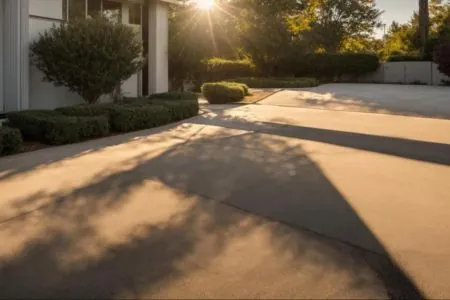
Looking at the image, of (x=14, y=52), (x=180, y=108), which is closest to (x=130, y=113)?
(x=180, y=108)

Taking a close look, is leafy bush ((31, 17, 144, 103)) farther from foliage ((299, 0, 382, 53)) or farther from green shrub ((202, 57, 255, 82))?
foliage ((299, 0, 382, 53))

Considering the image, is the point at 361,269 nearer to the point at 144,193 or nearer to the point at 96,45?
the point at 144,193

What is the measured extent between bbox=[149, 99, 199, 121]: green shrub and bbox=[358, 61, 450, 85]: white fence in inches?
744

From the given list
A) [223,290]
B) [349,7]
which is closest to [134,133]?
[223,290]

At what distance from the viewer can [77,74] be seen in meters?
11.6

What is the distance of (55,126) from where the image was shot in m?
8.66

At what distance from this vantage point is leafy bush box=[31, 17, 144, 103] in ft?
37.5

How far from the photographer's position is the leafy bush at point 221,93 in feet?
55.5

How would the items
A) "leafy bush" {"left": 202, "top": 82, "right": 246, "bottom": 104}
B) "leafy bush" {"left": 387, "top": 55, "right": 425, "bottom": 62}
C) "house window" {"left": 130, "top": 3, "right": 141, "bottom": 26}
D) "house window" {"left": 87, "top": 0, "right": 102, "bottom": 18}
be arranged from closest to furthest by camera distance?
1. "house window" {"left": 87, "top": 0, "right": 102, "bottom": 18}
2. "house window" {"left": 130, "top": 3, "right": 141, "bottom": 26}
3. "leafy bush" {"left": 202, "top": 82, "right": 246, "bottom": 104}
4. "leafy bush" {"left": 387, "top": 55, "right": 425, "bottom": 62}

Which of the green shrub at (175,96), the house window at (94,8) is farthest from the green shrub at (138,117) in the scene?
the house window at (94,8)

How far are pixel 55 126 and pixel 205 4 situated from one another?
1514cm

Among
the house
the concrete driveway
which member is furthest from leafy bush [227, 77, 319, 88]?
the house

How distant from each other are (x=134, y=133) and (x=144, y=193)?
4940 millimetres

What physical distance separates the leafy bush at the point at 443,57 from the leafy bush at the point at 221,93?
41.1 ft
